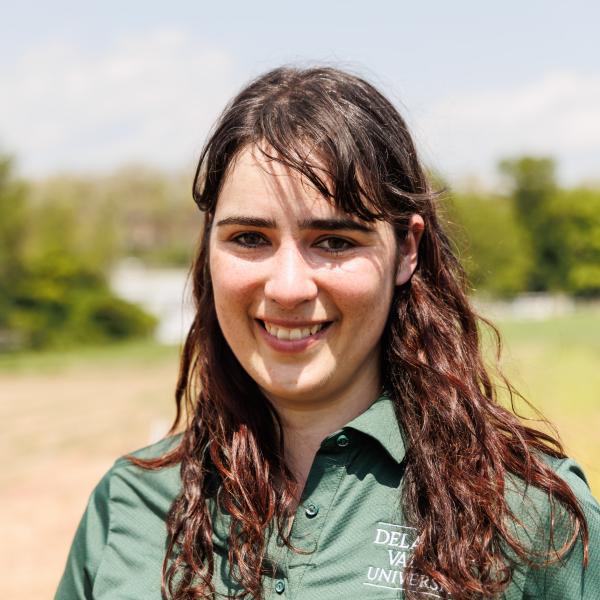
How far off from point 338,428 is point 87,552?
0.72m

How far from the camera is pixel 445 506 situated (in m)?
2.02

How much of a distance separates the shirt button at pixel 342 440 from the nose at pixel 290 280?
0.35 meters

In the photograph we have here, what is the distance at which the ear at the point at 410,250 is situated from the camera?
2199 mm

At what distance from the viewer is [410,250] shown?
7.29 ft

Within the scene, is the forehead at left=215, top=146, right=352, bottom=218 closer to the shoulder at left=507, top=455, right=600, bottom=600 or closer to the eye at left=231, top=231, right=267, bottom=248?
the eye at left=231, top=231, right=267, bottom=248

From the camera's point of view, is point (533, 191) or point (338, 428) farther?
point (533, 191)

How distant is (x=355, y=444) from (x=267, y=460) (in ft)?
0.87

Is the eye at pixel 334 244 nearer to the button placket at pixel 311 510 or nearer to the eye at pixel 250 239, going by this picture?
the eye at pixel 250 239

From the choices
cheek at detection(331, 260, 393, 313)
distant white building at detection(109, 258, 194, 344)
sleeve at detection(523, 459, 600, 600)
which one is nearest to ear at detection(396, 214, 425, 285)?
cheek at detection(331, 260, 393, 313)

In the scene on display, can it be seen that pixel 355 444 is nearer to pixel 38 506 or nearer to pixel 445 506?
pixel 445 506

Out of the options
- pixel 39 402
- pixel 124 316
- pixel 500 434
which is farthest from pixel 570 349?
pixel 500 434

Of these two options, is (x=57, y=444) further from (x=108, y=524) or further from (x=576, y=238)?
(x=576, y=238)

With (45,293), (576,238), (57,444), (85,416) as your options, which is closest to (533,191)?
(576,238)

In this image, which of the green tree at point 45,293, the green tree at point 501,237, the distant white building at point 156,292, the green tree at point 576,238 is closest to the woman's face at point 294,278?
the green tree at point 45,293
